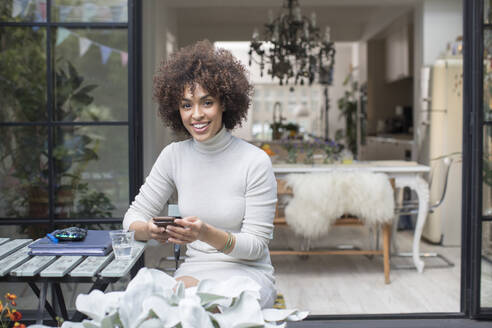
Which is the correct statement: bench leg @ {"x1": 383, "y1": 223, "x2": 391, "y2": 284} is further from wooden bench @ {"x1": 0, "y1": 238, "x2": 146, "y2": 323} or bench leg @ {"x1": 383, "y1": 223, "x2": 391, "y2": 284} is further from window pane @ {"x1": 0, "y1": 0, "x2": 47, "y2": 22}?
window pane @ {"x1": 0, "y1": 0, "x2": 47, "y2": 22}

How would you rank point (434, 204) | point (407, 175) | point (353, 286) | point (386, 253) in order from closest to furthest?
point (353, 286), point (386, 253), point (407, 175), point (434, 204)

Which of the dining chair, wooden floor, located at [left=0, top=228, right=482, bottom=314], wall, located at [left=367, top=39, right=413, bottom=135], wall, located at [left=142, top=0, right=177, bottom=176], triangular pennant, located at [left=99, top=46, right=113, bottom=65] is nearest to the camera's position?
triangular pennant, located at [left=99, top=46, right=113, bottom=65]

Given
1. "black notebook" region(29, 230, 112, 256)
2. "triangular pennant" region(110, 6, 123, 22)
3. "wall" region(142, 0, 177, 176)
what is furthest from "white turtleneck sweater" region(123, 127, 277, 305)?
"wall" region(142, 0, 177, 176)

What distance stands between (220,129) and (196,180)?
0.61 ft

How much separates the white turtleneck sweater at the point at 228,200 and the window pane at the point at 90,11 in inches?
44.1

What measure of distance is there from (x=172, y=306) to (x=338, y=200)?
2902 mm

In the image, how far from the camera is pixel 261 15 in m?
6.98

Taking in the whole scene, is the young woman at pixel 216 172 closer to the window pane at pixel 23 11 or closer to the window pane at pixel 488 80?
the window pane at pixel 23 11

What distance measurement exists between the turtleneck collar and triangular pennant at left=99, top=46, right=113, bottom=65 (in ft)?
3.61

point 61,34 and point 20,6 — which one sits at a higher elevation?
point 20,6

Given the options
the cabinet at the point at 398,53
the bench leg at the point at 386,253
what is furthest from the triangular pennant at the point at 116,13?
the cabinet at the point at 398,53

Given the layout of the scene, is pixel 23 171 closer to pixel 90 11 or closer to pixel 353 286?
pixel 90 11

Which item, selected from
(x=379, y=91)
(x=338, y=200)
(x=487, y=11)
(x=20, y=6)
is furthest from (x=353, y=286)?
(x=379, y=91)

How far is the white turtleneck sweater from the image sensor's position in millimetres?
1572
